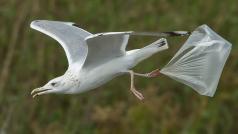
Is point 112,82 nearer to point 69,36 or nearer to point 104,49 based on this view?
point 69,36

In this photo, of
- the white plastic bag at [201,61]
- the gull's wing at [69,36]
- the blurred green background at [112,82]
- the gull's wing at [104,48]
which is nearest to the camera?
the gull's wing at [104,48]

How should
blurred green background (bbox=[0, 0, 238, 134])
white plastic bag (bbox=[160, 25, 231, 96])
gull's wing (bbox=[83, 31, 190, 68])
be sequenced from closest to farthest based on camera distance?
gull's wing (bbox=[83, 31, 190, 68]), white plastic bag (bbox=[160, 25, 231, 96]), blurred green background (bbox=[0, 0, 238, 134])

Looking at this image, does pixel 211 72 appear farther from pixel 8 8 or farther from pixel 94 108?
pixel 8 8

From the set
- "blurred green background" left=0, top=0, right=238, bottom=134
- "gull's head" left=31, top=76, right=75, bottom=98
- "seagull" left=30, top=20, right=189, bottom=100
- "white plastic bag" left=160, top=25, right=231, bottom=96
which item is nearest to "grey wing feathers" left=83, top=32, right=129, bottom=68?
"seagull" left=30, top=20, right=189, bottom=100

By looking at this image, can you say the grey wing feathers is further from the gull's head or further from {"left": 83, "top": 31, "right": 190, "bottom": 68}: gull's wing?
the gull's head

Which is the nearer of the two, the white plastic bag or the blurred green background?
the white plastic bag

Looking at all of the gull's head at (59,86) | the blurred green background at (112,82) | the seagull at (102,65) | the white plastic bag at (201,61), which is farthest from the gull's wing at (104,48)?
the blurred green background at (112,82)

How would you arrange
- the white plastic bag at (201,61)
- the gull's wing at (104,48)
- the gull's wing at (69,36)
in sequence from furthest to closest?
the gull's wing at (69,36)
the white plastic bag at (201,61)
the gull's wing at (104,48)

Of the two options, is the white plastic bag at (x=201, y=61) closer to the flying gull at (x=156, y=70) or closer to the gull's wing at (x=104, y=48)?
the flying gull at (x=156, y=70)

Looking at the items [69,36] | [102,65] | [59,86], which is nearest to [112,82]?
[69,36]
